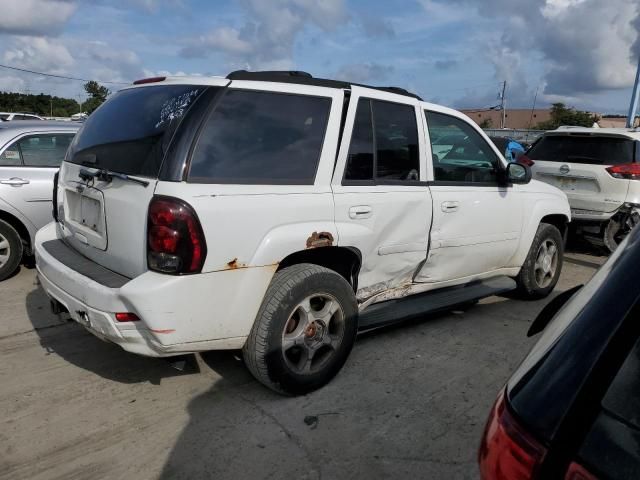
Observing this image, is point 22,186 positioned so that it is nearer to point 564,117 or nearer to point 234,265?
point 234,265

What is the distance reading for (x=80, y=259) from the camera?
340cm

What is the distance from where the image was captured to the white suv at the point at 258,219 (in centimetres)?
285

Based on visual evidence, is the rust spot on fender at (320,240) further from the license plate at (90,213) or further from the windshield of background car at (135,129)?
the license plate at (90,213)

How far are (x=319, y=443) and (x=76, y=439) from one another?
1.31 m

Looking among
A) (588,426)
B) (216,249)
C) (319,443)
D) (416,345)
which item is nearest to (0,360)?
(216,249)

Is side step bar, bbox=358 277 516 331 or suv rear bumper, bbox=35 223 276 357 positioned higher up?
suv rear bumper, bbox=35 223 276 357

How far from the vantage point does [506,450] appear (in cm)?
122

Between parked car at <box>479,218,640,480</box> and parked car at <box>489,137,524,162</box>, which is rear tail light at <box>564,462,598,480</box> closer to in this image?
parked car at <box>479,218,640,480</box>

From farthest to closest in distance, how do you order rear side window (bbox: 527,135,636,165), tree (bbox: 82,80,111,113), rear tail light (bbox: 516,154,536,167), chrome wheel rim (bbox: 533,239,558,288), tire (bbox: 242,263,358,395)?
tree (bbox: 82,80,111,113) < rear tail light (bbox: 516,154,536,167) < rear side window (bbox: 527,135,636,165) < chrome wheel rim (bbox: 533,239,558,288) < tire (bbox: 242,263,358,395)

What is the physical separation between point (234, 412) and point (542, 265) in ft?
11.7

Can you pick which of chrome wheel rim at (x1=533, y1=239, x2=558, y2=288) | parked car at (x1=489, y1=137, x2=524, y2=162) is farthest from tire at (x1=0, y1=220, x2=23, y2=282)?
parked car at (x1=489, y1=137, x2=524, y2=162)

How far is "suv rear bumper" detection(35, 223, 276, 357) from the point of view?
9.09 ft

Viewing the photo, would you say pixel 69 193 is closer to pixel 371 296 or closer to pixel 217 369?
pixel 217 369

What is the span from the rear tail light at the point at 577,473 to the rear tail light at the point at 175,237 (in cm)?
209
